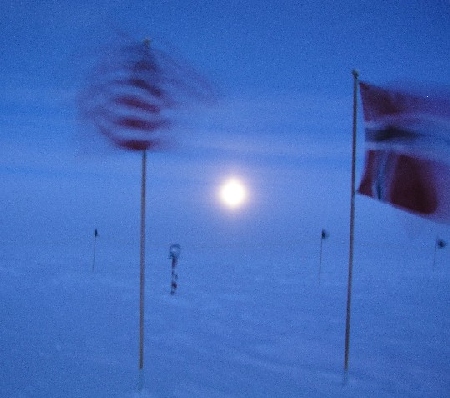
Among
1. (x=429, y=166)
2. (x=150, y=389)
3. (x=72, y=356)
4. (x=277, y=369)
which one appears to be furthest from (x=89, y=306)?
(x=429, y=166)

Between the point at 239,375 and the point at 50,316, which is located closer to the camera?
the point at 239,375

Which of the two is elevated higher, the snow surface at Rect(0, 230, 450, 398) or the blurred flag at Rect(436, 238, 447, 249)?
the blurred flag at Rect(436, 238, 447, 249)

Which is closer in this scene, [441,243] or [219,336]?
[219,336]

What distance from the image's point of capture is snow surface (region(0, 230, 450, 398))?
595cm

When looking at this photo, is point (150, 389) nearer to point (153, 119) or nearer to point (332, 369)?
point (332, 369)

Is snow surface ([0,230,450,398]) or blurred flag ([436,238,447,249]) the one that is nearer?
snow surface ([0,230,450,398])

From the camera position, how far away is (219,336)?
27.2 feet

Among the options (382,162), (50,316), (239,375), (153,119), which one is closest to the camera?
(153,119)

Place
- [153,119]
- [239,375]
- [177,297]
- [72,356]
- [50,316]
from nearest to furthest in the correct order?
[153,119], [239,375], [72,356], [50,316], [177,297]

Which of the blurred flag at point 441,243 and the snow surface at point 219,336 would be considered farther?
the blurred flag at point 441,243

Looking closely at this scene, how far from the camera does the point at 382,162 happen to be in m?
5.92

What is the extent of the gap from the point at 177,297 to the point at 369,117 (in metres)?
8.34

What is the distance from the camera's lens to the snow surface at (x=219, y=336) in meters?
5.95

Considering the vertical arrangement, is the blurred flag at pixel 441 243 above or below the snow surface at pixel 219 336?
above
